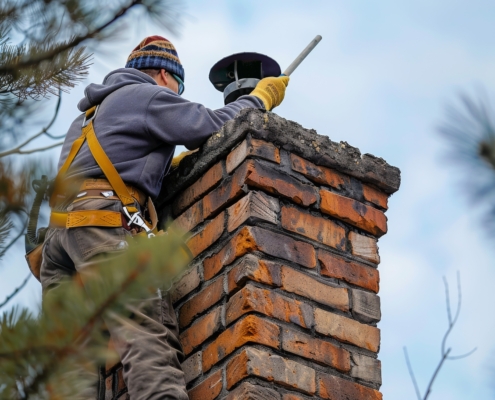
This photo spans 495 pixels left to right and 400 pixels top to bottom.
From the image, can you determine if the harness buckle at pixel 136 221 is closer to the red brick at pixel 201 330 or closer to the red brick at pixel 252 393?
the red brick at pixel 201 330

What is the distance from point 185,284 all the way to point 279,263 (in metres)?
0.39

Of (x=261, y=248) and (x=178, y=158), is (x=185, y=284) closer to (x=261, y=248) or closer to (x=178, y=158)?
(x=261, y=248)

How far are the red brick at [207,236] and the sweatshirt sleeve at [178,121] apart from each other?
0.33 m

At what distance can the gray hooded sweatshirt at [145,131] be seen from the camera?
3.26 m

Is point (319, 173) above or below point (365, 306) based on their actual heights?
above

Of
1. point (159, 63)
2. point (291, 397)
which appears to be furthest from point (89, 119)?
point (291, 397)

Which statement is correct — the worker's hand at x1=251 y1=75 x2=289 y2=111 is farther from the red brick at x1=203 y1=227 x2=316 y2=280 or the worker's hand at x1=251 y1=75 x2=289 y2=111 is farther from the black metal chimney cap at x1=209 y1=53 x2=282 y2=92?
the red brick at x1=203 y1=227 x2=316 y2=280

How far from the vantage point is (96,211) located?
311cm

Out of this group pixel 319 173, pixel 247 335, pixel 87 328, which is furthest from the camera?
pixel 319 173

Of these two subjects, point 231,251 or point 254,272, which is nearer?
point 254,272

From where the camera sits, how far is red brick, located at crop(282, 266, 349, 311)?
2930mm

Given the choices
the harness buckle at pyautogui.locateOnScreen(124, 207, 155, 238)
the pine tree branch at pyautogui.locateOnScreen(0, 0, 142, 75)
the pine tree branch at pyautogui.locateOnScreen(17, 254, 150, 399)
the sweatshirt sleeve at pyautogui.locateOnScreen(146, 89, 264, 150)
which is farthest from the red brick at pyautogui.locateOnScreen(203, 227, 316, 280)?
the pine tree branch at pyautogui.locateOnScreen(17, 254, 150, 399)

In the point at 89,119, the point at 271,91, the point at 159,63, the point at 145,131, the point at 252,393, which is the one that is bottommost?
the point at 252,393

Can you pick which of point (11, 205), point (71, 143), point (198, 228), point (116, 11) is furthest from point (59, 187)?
point (71, 143)
